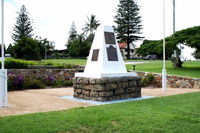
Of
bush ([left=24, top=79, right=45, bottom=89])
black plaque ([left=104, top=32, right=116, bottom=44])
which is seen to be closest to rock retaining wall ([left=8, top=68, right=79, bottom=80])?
bush ([left=24, top=79, right=45, bottom=89])

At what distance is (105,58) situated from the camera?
8.91m

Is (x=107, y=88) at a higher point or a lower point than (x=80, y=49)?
lower

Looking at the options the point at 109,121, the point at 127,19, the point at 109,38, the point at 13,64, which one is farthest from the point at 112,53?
the point at 127,19

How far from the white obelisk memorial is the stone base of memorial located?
0.20 m

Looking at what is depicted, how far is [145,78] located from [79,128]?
10.3 m

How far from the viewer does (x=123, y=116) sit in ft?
17.8

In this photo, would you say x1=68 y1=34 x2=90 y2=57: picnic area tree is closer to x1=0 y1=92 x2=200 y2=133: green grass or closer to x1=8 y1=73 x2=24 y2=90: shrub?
x1=8 y1=73 x2=24 y2=90: shrub

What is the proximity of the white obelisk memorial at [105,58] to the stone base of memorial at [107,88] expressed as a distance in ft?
0.66

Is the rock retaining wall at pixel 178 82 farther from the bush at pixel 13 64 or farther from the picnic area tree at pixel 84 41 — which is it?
the picnic area tree at pixel 84 41

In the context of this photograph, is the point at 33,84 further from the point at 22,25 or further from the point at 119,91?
the point at 22,25

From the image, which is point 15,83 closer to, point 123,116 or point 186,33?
point 123,116

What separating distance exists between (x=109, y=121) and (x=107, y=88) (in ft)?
11.2

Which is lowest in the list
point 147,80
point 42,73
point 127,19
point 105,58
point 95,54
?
point 147,80

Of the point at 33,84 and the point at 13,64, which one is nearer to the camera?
the point at 33,84
